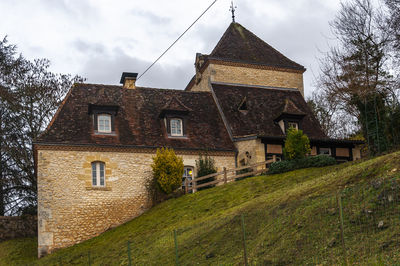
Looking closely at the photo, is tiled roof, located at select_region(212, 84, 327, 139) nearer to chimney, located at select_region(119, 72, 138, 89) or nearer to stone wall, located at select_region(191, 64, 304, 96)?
stone wall, located at select_region(191, 64, 304, 96)

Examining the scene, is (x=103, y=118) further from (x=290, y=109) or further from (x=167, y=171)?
(x=290, y=109)

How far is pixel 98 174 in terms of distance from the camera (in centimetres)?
2831

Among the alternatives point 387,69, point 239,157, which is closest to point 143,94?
point 239,157

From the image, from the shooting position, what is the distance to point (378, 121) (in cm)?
2639

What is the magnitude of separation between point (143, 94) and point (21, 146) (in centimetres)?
731

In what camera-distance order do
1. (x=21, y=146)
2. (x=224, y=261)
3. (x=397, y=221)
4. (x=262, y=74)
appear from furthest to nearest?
(x=262, y=74) < (x=21, y=146) < (x=224, y=261) < (x=397, y=221)

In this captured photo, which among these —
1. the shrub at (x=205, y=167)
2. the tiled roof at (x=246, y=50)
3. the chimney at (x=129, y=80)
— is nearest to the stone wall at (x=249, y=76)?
the tiled roof at (x=246, y=50)

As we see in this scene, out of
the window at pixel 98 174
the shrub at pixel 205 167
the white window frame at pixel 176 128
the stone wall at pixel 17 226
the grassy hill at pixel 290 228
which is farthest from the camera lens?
the white window frame at pixel 176 128

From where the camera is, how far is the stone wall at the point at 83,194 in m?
26.9

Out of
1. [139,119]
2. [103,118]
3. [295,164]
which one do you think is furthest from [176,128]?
[295,164]

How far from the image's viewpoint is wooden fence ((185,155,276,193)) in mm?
27736

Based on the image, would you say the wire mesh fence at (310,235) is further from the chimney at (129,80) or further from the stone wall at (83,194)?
the chimney at (129,80)

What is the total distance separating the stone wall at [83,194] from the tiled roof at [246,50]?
9.70 metres

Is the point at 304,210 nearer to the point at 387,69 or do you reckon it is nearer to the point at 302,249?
the point at 302,249
